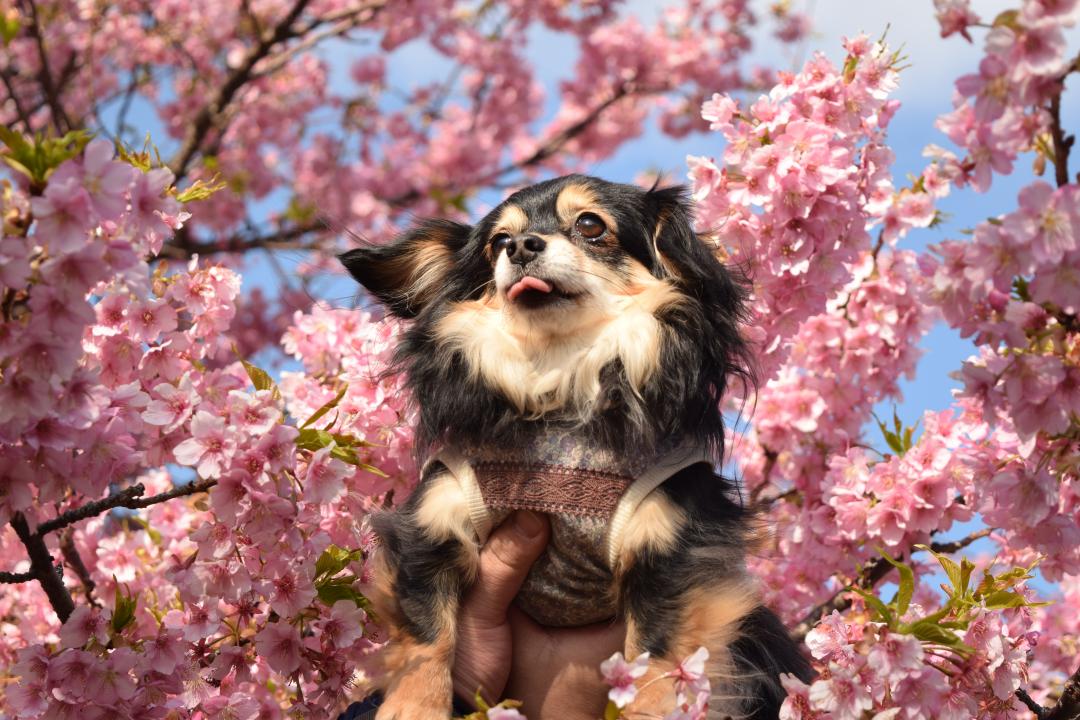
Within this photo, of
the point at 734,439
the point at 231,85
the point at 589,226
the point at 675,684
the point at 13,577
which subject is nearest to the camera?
the point at 675,684

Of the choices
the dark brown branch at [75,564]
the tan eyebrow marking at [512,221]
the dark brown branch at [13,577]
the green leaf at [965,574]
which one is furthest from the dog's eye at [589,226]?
the dark brown branch at [75,564]

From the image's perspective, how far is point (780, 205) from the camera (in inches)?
102

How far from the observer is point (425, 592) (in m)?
2.26

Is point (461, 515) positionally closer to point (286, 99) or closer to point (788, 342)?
point (788, 342)

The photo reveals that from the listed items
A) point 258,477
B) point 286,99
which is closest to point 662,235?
point 258,477

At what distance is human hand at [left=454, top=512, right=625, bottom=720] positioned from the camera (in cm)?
223

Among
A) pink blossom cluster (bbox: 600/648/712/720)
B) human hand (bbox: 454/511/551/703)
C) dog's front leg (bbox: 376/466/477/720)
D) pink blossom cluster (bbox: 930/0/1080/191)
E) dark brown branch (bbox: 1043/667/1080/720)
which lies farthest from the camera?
human hand (bbox: 454/511/551/703)

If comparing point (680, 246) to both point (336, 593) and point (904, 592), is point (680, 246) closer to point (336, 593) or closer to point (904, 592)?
point (904, 592)

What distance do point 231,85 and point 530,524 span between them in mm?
3797

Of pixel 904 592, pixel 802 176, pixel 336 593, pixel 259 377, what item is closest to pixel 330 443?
pixel 259 377

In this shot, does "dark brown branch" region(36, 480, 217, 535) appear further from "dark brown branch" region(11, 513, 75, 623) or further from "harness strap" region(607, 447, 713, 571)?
"harness strap" region(607, 447, 713, 571)

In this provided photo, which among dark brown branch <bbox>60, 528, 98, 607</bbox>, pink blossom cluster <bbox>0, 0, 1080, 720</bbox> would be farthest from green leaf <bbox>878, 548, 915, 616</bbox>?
dark brown branch <bbox>60, 528, 98, 607</bbox>

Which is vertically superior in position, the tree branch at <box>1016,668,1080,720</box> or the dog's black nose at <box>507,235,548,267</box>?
the dog's black nose at <box>507,235,548,267</box>

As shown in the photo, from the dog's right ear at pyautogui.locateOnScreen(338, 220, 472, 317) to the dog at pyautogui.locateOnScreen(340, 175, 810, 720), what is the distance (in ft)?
0.30
